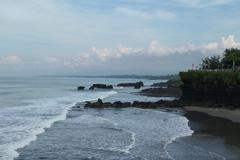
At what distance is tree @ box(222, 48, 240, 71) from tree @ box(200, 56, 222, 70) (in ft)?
6.45

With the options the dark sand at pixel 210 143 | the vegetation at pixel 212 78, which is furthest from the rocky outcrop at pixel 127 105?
the dark sand at pixel 210 143

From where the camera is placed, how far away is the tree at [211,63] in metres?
76.4

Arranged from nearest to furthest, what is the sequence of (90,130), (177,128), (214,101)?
(90,130)
(177,128)
(214,101)

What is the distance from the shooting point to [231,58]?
70250mm

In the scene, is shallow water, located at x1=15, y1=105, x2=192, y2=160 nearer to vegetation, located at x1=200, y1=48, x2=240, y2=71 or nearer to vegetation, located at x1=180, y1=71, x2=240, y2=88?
vegetation, located at x1=180, y1=71, x2=240, y2=88

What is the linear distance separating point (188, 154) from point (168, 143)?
3.21 m

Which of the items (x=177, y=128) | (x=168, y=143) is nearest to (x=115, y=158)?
(x=168, y=143)

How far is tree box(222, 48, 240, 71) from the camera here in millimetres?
69250

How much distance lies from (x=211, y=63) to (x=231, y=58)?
7611 millimetres

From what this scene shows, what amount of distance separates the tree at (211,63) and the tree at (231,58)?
1967mm

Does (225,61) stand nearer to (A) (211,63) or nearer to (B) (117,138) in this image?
(A) (211,63)

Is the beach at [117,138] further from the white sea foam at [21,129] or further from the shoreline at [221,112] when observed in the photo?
the shoreline at [221,112]

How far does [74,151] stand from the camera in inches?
862

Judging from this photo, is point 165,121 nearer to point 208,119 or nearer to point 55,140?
point 208,119
